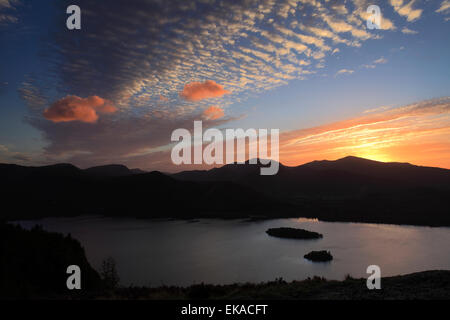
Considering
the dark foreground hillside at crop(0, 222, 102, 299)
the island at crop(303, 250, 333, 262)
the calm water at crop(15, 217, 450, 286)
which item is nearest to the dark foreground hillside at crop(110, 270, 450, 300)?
the dark foreground hillside at crop(0, 222, 102, 299)

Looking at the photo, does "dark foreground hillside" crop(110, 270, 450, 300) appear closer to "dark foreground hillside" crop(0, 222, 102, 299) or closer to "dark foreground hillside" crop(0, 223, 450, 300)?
"dark foreground hillside" crop(0, 223, 450, 300)

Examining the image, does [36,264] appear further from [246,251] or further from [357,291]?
[246,251]

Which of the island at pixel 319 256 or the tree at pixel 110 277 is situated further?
the island at pixel 319 256

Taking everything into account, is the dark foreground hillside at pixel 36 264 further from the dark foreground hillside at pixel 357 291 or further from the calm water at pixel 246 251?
the calm water at pixel 246 251

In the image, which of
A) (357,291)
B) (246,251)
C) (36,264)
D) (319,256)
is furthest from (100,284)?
(319,256)

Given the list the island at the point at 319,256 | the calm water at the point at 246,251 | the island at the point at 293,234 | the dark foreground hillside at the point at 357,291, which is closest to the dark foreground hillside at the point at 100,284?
the dark foreground hillside at the point at 357,291

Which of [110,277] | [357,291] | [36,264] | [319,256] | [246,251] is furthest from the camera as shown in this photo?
[246,251]

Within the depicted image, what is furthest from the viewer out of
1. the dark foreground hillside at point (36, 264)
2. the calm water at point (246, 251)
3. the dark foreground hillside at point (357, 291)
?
the calm water at point (246, 251)
